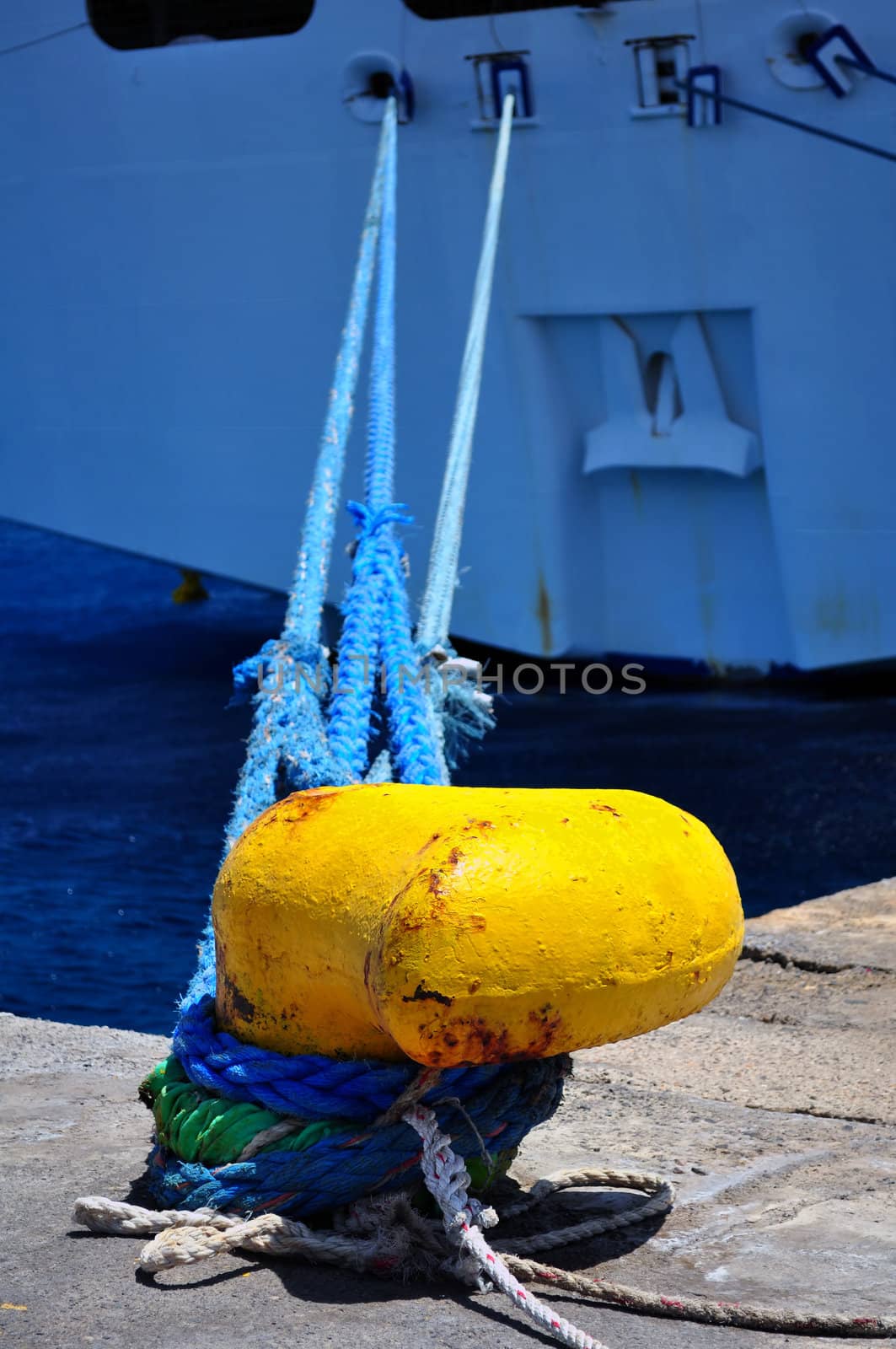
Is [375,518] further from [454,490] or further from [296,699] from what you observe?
[454,490]

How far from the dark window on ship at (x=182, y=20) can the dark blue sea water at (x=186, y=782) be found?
14.0 ft

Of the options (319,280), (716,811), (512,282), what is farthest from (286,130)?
(716,811)

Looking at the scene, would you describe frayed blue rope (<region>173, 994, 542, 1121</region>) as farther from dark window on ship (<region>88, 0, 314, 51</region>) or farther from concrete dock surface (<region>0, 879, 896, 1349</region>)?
dark window on ship (<region>88, 0, 314, 51</region>)

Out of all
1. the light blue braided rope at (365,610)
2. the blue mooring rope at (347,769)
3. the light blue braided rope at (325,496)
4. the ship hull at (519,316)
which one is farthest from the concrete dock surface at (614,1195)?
the ship hull at (519,316)

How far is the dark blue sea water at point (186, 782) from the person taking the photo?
21.2 ft

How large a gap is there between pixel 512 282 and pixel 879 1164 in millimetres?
7984

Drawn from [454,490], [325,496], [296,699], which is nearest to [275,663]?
[296,699]

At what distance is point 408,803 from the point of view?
2.34 m

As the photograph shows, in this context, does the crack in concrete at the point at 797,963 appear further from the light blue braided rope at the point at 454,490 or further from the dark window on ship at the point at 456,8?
the dark window on ship at the point at 456,8

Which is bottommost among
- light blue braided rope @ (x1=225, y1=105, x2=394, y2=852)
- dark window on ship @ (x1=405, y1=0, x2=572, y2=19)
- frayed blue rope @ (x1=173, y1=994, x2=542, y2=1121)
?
frayed blue rope @ (x1=173, y1=994, x2=542, y2=1121)

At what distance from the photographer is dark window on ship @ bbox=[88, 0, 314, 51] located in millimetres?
10477

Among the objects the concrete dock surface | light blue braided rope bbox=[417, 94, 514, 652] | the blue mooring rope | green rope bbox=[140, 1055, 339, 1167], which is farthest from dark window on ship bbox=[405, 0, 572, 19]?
green rope bbox=[140, 1055, 339, 1167]

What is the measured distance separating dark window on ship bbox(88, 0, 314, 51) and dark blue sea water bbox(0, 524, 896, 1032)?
427cm

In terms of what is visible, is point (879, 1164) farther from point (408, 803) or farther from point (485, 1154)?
point (408, 803)
